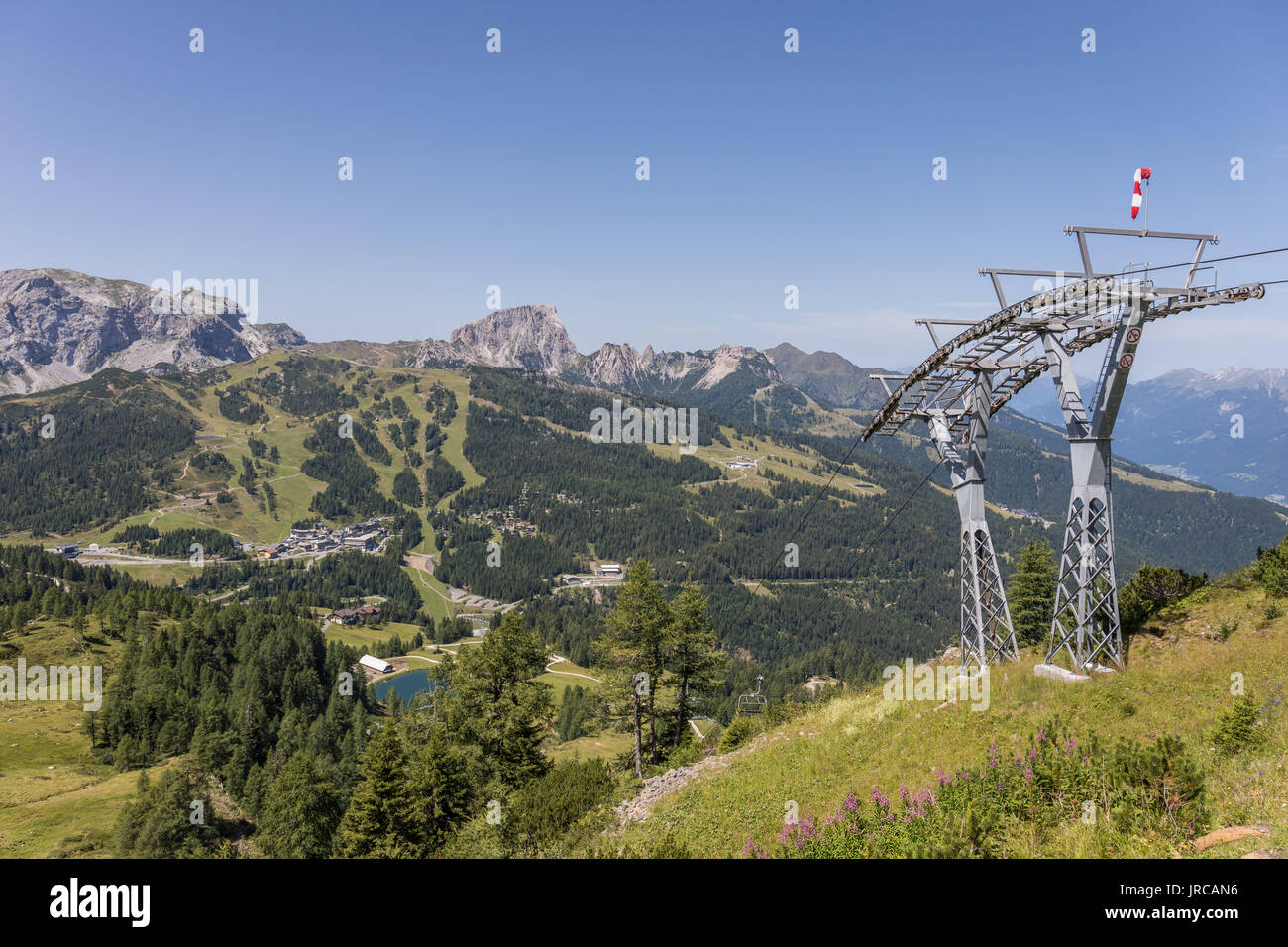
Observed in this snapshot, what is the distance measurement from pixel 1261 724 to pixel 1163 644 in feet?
28.3

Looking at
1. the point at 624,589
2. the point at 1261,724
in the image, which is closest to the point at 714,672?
the point at 624,589

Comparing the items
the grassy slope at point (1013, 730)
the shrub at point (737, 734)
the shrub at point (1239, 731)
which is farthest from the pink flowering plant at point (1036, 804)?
the shrub at point (737, 734)

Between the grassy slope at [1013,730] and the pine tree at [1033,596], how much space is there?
24387 mm

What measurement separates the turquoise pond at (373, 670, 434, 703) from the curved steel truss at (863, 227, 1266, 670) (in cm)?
13280

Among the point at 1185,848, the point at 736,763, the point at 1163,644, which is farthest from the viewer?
the point at 736,763

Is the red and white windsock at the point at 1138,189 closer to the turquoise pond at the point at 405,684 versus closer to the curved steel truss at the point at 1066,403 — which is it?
the curved steel truss at the point at 1066,403

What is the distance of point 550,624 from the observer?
18988cm

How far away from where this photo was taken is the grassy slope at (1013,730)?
15250 mm

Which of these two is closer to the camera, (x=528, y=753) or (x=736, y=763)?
(x=736, y=763)

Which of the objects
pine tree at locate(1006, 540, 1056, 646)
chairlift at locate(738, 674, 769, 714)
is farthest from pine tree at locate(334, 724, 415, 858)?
pine tree at locate(1006, 540, 1056, 646)

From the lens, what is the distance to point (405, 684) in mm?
143500
